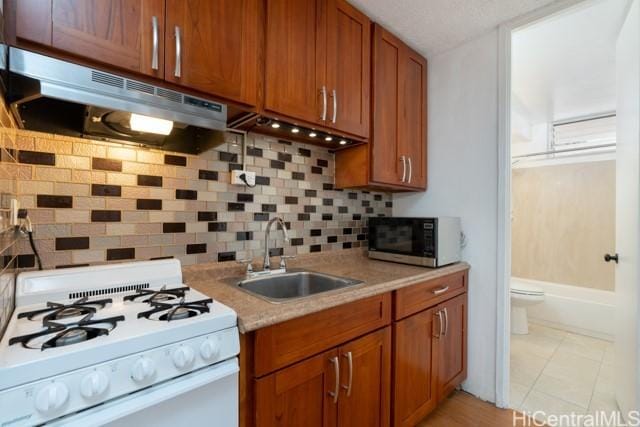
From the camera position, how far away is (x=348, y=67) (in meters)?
1.60

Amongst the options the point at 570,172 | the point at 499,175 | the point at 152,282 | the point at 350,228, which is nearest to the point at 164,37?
the point at 152,282

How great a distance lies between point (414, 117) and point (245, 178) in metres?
1.27

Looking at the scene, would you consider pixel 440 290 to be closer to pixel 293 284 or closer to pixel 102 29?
pixel 293 284

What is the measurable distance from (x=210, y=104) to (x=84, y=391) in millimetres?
915

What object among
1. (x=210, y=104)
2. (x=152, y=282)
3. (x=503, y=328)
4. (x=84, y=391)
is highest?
(x=210, y=104)

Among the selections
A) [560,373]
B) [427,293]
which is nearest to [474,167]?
[427,293]

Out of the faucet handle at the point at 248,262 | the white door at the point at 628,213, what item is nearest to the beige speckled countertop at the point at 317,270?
the faucet handle at the point at 248,262

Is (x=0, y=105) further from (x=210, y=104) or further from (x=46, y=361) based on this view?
(x=46, y=361)

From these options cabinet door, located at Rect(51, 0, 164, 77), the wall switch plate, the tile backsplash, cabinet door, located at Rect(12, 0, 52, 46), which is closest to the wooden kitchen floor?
the wall switch plate

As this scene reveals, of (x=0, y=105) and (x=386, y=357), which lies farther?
(x=386, y=357)

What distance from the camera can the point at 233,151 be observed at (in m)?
1.51

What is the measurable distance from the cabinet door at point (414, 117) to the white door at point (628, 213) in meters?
1.05

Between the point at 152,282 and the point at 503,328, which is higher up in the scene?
the point at 152,282

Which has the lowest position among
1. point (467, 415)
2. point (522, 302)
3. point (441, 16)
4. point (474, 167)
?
point (467, 415)
